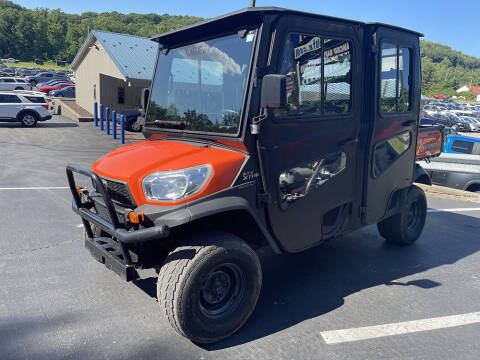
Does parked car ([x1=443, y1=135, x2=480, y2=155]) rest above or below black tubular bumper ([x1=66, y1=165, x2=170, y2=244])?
above

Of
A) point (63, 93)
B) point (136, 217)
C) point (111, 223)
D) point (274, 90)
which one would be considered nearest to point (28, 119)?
point (111, 223)

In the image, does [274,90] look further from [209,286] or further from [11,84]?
[11,84]

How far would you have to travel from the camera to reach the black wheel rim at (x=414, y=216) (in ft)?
17.9

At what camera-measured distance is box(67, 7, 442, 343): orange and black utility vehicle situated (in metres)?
2.98

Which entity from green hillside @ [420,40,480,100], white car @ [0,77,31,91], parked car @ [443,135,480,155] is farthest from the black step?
green hillside @ [420,40,480,100]

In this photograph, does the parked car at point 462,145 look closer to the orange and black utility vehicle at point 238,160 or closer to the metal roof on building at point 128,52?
the orange and black utility vehicle at point 238,160

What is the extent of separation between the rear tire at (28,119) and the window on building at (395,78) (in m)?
18.2

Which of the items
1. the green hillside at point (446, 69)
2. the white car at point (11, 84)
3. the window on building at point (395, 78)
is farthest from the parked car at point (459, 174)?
the green hillside at point (446, 69)

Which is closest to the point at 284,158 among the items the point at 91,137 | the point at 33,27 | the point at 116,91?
the point at 91,137

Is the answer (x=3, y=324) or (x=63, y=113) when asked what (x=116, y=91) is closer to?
(x=63, y=113)

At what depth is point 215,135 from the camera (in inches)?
133

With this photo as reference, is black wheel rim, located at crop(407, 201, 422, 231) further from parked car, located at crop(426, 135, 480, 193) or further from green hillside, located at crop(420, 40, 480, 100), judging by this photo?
green hillside, located at crop(420, 40, 480, 100)

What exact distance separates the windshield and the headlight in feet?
1.64

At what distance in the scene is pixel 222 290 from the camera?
325 cm
